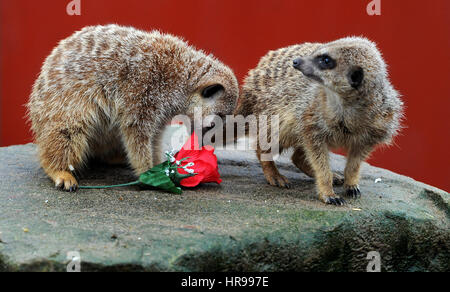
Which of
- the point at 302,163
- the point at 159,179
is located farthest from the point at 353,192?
the point at 159,179

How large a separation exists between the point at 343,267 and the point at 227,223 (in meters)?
0.63

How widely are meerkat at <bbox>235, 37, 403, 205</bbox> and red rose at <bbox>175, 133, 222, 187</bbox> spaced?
471mm

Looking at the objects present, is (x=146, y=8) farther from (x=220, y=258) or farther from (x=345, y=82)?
(x=220, y=258)

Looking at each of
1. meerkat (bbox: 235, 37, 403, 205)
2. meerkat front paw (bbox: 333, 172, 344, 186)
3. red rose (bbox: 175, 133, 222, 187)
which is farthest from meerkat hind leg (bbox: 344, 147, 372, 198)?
red rose (bbox: 175, 133, 222, 187)

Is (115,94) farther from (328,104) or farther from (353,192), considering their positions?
(353,192)

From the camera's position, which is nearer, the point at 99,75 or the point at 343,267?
the point at 343,267

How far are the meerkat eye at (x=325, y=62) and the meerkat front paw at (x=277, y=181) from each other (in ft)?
2.86

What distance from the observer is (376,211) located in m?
2.85

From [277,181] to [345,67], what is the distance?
96cm

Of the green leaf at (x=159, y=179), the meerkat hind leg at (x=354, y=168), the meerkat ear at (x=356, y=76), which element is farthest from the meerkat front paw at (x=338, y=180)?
the green leaf at (x=159, y=179)

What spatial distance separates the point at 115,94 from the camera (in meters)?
3.24

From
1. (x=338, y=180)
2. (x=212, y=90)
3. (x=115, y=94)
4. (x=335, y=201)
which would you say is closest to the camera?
(x=335, y=201)

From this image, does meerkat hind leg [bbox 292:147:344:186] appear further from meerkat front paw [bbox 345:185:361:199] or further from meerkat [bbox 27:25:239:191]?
meerkat [bbox 27:25:239:191]

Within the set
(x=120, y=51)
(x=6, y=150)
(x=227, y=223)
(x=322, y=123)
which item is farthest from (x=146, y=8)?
(x=227, y=223)
